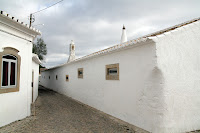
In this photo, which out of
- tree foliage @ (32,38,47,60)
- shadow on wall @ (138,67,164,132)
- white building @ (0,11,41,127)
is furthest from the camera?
tree foliage @ (32,38,47,60)

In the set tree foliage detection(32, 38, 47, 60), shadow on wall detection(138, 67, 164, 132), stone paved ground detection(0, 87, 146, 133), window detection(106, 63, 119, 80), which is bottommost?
stone paved ground detection(0, 87, 146, 133)

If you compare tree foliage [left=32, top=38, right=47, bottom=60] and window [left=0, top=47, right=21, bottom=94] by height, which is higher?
tree foliage [left=32, top=38, right=47, bottom=60]

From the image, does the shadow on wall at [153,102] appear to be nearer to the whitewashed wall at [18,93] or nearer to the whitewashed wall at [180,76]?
the whitewashed wall at [180,76]

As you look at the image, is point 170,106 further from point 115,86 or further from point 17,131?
point 17,131

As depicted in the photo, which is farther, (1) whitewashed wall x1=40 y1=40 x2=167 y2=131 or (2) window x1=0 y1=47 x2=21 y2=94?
(2) window x1=0 y1=47 x2=21 y2=94

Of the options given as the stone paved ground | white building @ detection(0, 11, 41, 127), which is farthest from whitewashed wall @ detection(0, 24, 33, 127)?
the stone paved ground

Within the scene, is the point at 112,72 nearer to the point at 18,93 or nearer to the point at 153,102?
the point at 153,102

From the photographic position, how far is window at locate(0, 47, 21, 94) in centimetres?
439

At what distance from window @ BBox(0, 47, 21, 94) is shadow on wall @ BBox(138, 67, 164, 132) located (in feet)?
15.1

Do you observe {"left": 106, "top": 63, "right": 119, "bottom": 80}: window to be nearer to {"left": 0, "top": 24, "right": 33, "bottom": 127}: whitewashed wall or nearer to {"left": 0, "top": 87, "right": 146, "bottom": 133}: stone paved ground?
{"left": 0, "top": 87, "right": 146, "bottom": 133}: stone paved ground

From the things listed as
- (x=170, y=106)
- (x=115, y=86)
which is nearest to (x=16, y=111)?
(x=115, y=86)

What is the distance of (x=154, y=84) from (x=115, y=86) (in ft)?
6.39

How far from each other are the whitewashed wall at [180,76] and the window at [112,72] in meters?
1.96

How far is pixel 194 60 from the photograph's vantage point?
14.8ft
